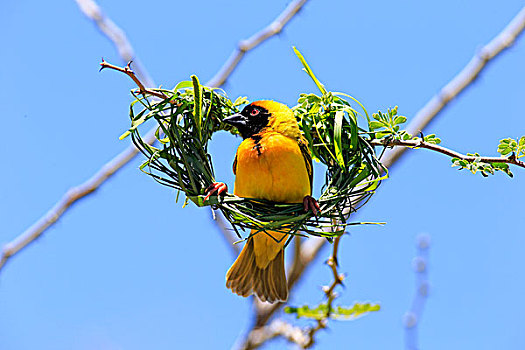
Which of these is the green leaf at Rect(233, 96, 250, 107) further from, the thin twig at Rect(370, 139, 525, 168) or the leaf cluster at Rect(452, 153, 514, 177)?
the leaf cluster at Rect(452, 153, 514, 177)

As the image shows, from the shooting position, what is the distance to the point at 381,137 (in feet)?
6.18

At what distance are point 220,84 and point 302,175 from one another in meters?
1.34

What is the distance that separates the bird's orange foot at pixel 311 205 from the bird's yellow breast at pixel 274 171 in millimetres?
83

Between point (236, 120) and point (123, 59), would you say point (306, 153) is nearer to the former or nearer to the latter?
point (236, 120)

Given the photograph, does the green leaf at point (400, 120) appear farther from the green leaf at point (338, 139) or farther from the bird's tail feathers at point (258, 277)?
the bird's tail feathers at point (258, 277)

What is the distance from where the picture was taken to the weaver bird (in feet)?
6.27

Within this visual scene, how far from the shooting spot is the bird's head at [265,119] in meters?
2.00

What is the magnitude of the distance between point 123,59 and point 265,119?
126cm

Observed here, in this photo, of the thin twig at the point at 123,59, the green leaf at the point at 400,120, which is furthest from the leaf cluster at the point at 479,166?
the thin twig at the point at 123,59

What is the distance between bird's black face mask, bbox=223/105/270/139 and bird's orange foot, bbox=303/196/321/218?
0.36 m

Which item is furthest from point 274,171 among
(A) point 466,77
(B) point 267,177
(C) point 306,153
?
(A) point 466,77

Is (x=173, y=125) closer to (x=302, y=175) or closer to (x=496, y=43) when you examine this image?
(x=302, y=175)

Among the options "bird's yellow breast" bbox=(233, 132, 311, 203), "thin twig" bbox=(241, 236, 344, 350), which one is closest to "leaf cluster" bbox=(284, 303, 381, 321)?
"thin twig" bbox=(241, 236, 344, 350)

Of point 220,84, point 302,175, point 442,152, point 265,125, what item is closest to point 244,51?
point 220,84
